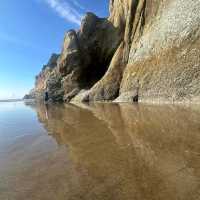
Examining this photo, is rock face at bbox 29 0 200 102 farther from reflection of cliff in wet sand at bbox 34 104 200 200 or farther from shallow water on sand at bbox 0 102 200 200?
shallow water on sand at bbox 0 102 200 200

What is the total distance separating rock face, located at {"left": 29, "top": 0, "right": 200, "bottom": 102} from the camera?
1681 cm

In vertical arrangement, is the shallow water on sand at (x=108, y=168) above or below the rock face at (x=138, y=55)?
below

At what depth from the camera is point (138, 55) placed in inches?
1006

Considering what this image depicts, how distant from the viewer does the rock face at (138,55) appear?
55.2ft

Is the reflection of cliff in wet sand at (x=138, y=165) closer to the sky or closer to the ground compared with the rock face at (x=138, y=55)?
closer to the ground

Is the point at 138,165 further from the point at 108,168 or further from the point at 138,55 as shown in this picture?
the point at 138,55

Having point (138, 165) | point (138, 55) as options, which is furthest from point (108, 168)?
point (138, 55)

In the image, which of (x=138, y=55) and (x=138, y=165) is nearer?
(x=138, y=165)

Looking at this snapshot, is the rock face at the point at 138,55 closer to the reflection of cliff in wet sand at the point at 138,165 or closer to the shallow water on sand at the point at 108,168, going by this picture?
the reflection of cliff in wet sand at the point at 138,165

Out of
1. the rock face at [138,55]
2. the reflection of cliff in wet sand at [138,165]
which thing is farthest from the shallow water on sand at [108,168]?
the rock face at [138,55]

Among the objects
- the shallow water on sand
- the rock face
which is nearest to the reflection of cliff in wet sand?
the shallow water on sand

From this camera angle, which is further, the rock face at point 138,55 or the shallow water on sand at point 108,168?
the rock face at point 138,55

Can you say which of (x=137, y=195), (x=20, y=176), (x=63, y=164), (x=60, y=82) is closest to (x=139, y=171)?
(x=137, y=195)

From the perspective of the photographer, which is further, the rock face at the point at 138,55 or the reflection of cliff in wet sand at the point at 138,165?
the rock face at the point at 138,55
